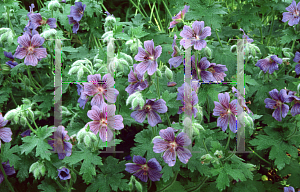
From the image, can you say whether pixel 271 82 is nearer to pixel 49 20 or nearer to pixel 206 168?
pixel 206 168

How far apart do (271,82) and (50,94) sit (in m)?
1.47

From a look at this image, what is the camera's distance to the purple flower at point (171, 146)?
130 centimetres

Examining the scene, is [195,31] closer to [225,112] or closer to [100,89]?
[225,112]

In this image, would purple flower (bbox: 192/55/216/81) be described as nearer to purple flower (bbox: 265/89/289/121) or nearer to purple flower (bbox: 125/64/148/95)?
purple flower (bbox: 125/64/148/95)

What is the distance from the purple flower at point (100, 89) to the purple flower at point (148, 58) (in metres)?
0.19

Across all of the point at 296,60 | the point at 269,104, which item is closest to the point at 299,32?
the point at 296,60

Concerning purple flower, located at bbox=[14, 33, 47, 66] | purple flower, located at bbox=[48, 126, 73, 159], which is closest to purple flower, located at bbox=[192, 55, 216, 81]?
purple flower, located at bbox=[48, 126, 73, 159]

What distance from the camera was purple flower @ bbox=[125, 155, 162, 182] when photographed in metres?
1.48

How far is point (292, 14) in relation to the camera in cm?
209

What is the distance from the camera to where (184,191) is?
1.60 m

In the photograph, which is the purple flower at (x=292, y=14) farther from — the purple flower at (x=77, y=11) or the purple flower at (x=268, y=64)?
the purple flower at (x=77, y=11)

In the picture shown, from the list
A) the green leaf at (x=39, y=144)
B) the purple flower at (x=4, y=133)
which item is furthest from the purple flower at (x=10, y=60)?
the green leaf at (x=39, y=144)

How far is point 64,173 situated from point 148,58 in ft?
2.34

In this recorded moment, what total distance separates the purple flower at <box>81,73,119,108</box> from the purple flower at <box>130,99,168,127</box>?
0.13 metres
